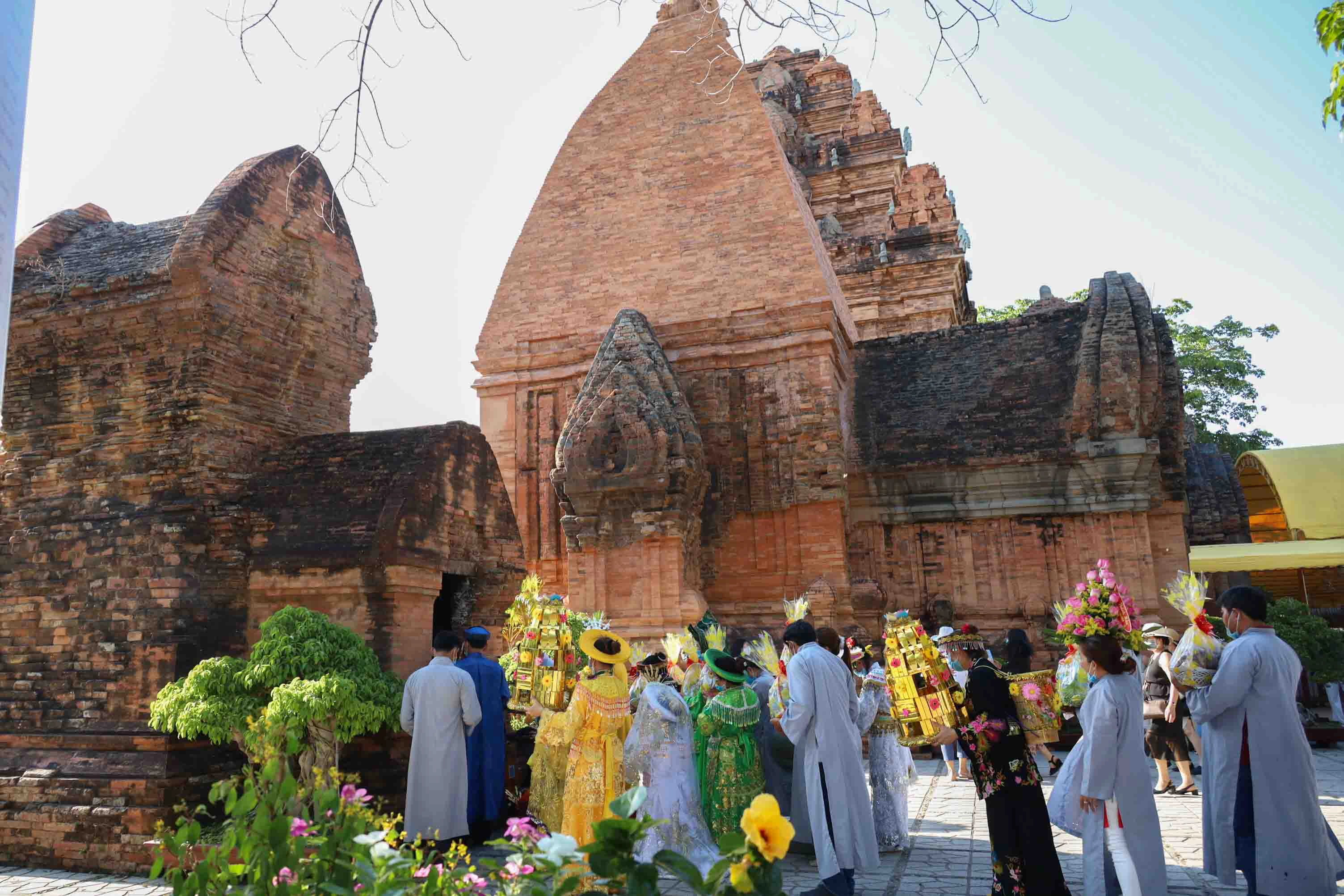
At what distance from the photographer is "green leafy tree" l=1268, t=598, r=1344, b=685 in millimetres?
11570

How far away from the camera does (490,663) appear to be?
23.4ft

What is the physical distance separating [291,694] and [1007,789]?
435 cm

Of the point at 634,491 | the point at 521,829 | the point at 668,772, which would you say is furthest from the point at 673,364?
the point at 521,829

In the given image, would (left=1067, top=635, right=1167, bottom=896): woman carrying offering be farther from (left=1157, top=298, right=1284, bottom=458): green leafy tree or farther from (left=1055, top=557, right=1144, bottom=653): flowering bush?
(left=1157, top=298, right=1284, bottom=458): green leafy tree

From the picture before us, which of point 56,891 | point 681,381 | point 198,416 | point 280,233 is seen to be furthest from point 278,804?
point 681,381

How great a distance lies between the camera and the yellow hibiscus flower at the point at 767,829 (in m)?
2.12

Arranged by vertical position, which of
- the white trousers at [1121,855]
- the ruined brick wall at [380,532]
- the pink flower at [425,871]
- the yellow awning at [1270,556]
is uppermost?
the ruined brick wall at [380,532]

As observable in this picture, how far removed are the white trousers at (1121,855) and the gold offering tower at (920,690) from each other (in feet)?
2.61

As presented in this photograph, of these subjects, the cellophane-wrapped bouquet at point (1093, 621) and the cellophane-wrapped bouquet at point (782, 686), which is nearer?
the cellophane-wrapped bouquet at point (1093, 621)

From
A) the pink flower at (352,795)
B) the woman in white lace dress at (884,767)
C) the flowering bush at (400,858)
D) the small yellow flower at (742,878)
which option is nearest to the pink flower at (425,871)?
the flowering bush at (400,858)

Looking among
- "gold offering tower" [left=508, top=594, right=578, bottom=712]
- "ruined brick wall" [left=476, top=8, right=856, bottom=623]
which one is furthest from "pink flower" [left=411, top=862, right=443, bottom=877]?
"ruined brick wall" [left=476, top=8, right=856, bottom=623]

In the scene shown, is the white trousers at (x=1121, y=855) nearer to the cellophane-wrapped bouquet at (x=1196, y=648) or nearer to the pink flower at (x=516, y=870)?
the cellophane-wrapped bouquet at (x=1196, y=648)

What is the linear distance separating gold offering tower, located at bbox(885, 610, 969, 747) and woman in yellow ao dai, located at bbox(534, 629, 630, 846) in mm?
1934

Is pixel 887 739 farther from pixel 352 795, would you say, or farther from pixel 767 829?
pixel 767 829
